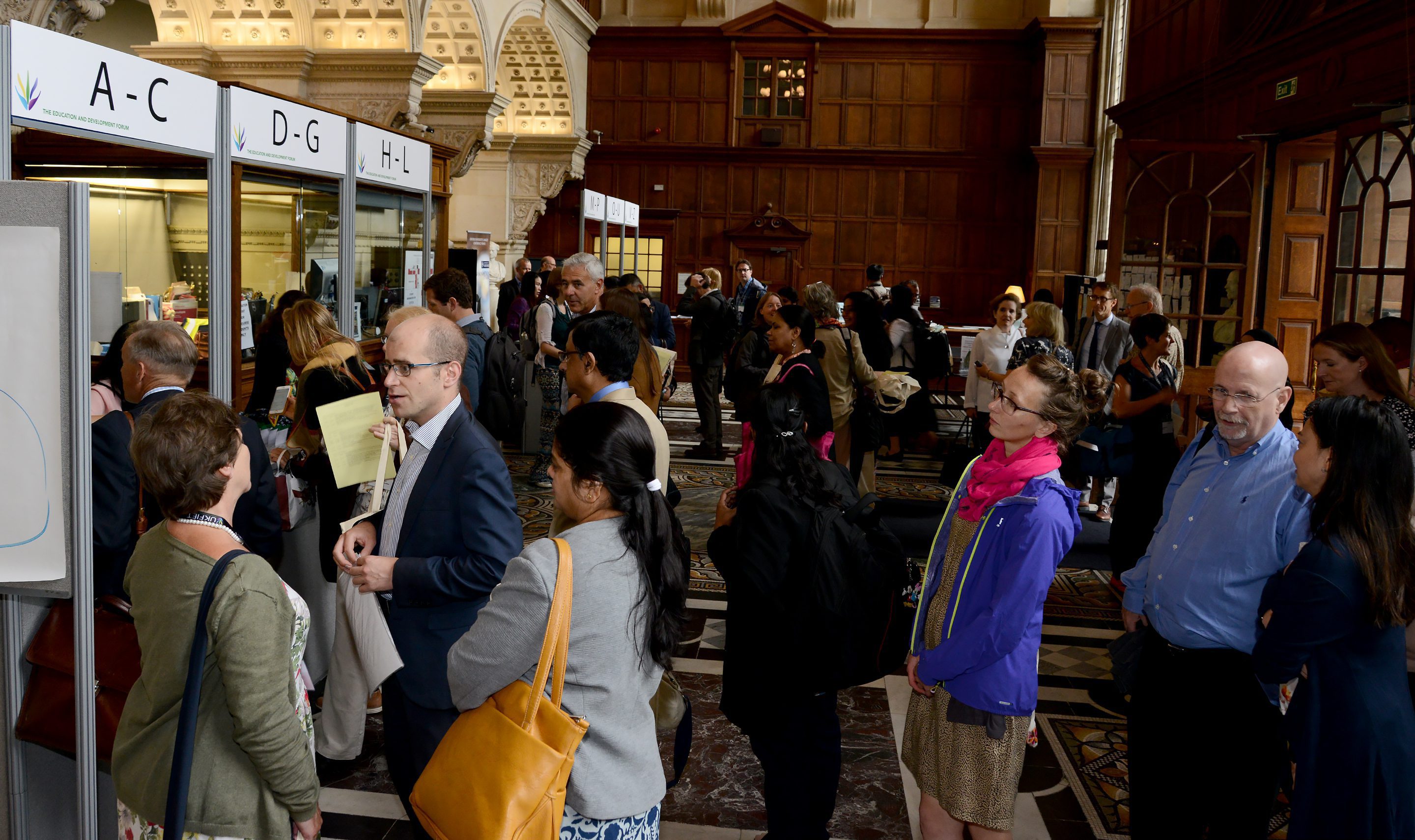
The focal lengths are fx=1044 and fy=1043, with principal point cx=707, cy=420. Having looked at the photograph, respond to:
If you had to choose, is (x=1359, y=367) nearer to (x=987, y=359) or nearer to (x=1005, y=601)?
(x=1005, y=601)

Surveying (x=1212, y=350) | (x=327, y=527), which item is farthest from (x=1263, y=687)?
(x=1212, y=350)

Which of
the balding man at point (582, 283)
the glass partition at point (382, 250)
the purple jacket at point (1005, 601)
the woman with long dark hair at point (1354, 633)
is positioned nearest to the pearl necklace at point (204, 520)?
the purple jacket at point (1005, 601)

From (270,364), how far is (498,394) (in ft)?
6.23

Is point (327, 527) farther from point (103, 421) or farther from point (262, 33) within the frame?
point (262, 33)

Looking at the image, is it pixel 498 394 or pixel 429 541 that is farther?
pixel 498 394

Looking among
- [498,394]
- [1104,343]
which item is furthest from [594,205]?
[1104,343]

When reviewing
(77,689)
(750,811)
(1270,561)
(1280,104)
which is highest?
(1280,104)

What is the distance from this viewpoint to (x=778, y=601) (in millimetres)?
2592

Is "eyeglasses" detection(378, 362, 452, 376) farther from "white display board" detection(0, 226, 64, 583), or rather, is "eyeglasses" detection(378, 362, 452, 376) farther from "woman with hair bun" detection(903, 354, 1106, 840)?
"woman with hair bun" detection(903, 354, 1106, 840)

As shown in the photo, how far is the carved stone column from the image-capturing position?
1237 cm

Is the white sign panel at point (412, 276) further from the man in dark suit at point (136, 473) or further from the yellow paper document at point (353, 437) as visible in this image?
the yellow paper document at point (353, 437)

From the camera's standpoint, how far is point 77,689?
2.29 meters

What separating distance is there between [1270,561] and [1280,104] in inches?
217

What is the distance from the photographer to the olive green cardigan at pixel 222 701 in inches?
74.6
